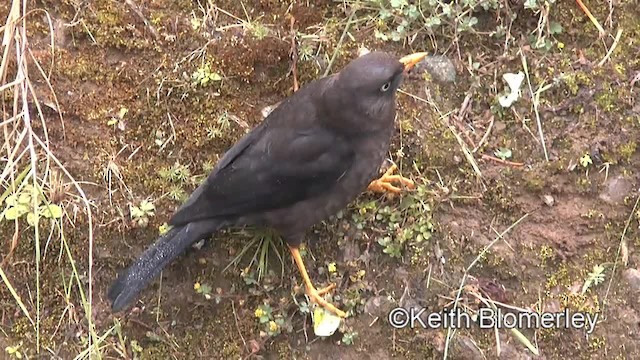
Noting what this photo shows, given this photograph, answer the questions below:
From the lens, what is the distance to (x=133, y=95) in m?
4.29

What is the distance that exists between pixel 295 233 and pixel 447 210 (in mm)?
839

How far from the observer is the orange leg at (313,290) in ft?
12.6

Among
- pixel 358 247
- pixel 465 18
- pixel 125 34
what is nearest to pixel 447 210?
pixel 358 247

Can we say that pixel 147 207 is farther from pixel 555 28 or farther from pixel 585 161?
pixel 555 28

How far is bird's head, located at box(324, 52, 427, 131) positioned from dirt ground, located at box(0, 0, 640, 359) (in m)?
0.49

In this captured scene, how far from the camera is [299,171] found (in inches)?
146

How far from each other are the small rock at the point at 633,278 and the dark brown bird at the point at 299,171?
1.34m

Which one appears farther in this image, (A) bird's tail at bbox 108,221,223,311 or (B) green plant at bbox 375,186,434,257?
(B) green plant at bbox 375,186,434,257

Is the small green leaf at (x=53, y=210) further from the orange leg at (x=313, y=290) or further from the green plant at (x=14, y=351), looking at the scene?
the orange leg at (x=313, y=290)

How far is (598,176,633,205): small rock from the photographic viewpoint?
3838 millimetres

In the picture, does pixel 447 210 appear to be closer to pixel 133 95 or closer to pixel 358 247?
pixel 358 247

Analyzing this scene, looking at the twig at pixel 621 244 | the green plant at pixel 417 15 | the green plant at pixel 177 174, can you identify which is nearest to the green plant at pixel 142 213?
the green plant at pixel 177 174

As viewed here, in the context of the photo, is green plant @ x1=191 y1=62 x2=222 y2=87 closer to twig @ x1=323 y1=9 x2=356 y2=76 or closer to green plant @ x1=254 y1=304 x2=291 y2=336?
twig @ x1=323 y1=9 x2=356 y2=76

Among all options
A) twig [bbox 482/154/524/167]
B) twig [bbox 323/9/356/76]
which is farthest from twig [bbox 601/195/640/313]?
twig [bbox 323/9/356/76]
